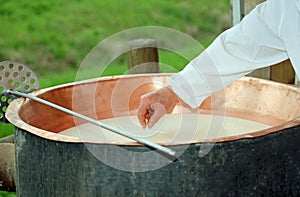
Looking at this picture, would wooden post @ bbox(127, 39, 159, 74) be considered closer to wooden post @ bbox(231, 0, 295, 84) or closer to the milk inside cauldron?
wooden post @ bbox(231, 0, 295, 84)

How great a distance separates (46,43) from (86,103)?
507 centimetres

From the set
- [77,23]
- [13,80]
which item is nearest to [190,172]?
[13,80]

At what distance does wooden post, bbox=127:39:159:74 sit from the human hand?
1286mm

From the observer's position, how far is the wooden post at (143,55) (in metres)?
3.39

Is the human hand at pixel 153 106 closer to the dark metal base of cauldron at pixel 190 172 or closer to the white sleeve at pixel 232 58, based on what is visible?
the white sleeve at pixel 232 58


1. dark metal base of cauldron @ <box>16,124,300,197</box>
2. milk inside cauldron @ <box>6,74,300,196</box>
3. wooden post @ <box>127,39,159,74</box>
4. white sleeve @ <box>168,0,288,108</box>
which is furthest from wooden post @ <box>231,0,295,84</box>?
dark metal base of cauldron @ <box>16,124,300,197</box>

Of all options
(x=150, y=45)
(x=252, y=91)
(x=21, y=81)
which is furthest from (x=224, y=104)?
(x=150, y=45)

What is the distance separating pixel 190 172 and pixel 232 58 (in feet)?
1.75

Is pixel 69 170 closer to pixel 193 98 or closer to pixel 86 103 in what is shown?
pixel 193 98

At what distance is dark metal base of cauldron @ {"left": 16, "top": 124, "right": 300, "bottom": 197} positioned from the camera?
1646 millimetres

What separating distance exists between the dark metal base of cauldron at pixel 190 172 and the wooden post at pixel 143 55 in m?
1.63

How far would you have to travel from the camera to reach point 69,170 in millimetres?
1718

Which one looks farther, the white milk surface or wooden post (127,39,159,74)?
wooden post (127,39,159,74)

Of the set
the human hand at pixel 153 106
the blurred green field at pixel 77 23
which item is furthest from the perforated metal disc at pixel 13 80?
the blurred green field at pixel 77 23
